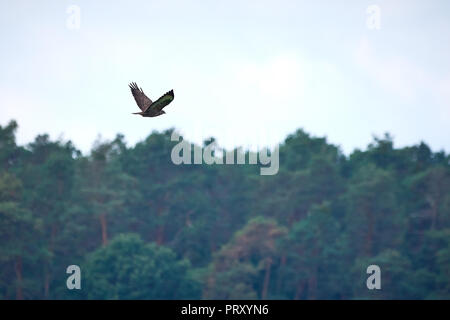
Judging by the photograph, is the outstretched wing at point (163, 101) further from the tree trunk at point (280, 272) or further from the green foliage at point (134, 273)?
the tree trunk at point (280, 272)

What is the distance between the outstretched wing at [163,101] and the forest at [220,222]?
111 feet

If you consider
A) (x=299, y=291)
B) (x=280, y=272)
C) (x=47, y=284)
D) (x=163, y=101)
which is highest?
(x=163, y=101)

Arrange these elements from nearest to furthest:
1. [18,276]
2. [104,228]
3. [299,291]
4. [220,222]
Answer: [18,276], [299,291], [104,228], [220,222]

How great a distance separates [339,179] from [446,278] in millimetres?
10645

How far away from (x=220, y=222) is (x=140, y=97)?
41056mm

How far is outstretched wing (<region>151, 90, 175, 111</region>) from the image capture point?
1503cm

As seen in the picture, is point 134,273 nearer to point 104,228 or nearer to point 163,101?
point 104,228

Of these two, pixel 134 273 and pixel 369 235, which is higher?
pixel 369 235

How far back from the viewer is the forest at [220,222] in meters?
49.6

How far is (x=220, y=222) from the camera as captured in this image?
57219 mm

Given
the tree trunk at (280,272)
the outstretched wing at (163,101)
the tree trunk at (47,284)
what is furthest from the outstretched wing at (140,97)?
the tree trunk at (280,272)

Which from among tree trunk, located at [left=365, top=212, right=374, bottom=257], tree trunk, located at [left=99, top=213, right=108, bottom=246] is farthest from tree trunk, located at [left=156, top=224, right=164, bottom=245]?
tree trunk, located at [left=365, top=212, right=374, bottom=257]

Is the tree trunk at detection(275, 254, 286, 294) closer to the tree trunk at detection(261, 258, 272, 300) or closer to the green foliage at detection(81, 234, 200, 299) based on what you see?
the tree trunk at detection(261, 258, 272, 300)

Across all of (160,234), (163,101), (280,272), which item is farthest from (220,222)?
(163,101)
